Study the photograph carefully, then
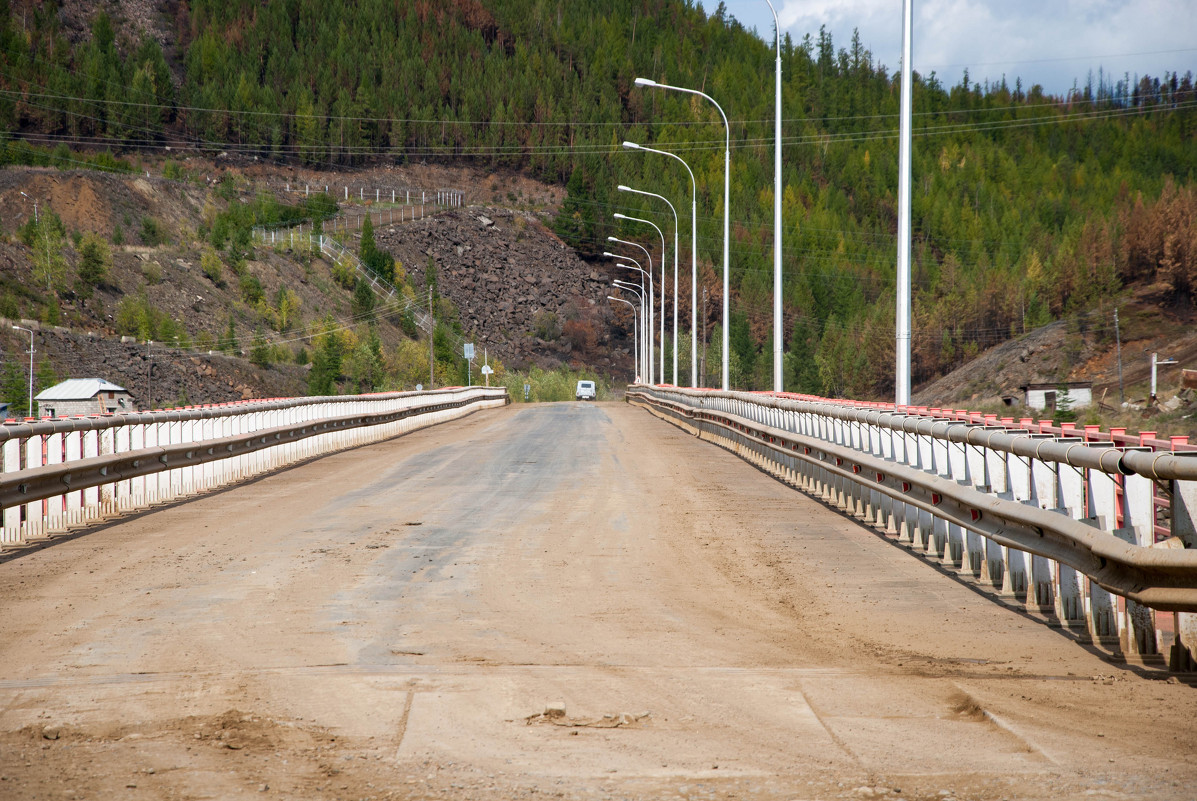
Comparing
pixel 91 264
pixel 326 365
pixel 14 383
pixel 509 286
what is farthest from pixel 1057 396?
pixel 509 286

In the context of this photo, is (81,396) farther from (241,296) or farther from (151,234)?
(151,234)

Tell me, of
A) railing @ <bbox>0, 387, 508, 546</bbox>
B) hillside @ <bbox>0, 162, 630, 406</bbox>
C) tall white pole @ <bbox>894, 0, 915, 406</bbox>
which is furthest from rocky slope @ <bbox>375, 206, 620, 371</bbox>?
tall white pole @ <bbox>894, 0, 915, 406</bbox>

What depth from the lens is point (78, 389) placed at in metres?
80.9

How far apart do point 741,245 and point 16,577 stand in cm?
18927

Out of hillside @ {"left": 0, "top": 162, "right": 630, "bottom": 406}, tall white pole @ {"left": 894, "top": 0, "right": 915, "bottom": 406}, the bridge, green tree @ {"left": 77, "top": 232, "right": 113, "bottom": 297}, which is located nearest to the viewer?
the bridge

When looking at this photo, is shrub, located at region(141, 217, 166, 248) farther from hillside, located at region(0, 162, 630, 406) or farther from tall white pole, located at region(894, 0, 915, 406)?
tall white pole, located at region(894, 0, 915, 406)

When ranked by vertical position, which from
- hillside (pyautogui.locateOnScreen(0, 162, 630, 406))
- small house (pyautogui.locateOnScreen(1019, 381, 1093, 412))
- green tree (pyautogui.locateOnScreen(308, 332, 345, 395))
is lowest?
small house (pyautogui.locateOnScreen(1019, 381, 1093, 412))

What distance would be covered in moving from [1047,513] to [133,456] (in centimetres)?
1056

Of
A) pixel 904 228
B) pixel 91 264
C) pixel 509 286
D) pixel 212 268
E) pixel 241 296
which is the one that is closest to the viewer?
pixel 904 228

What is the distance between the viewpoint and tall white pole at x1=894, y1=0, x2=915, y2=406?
56.1 ft

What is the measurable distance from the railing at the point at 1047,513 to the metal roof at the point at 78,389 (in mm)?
74408

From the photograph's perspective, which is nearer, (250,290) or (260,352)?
(260,352)

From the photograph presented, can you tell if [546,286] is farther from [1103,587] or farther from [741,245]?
[1103,587]

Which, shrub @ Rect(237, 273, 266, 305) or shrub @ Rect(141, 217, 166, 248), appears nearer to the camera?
shrub @ Rect(237, 273, 266, 305)
